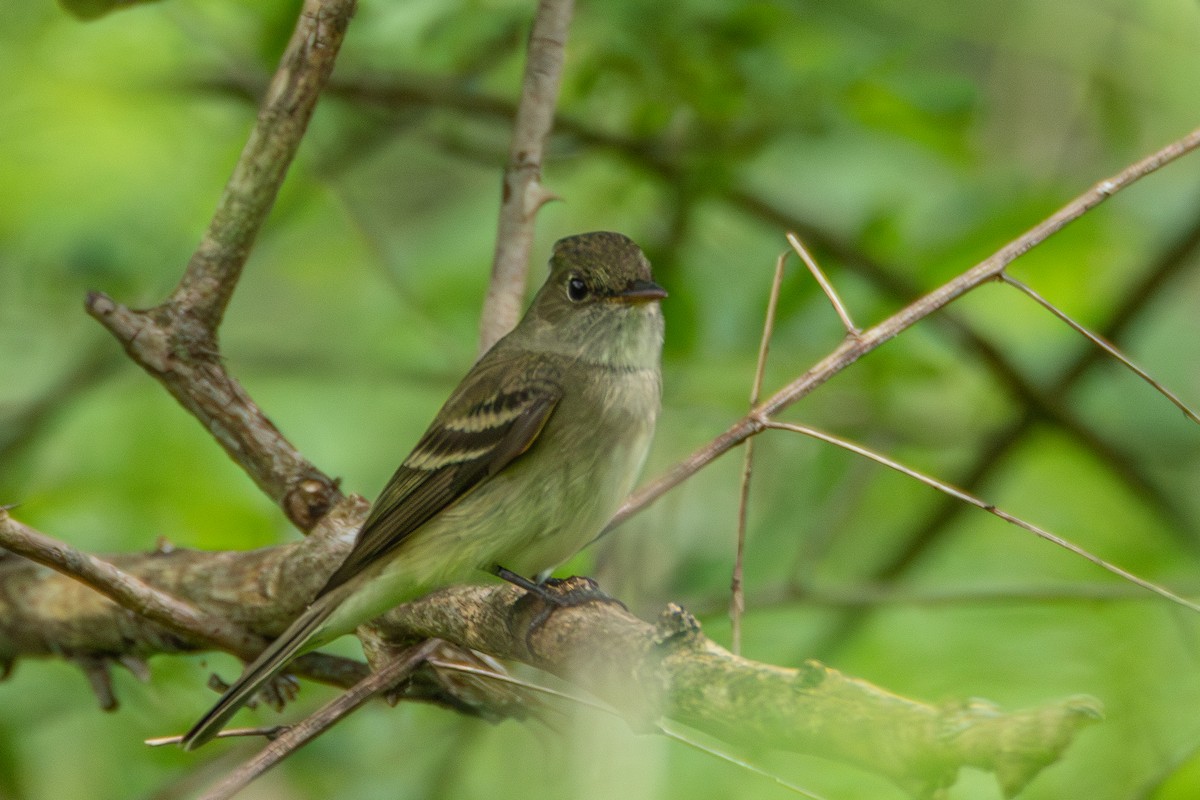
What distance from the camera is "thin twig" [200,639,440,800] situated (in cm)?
251

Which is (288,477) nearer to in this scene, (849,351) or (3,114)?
(849,351)

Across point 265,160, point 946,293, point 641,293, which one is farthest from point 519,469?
point 946,293

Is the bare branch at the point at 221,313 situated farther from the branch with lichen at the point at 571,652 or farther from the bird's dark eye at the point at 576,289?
the bird's dark eye at the point at 576,289

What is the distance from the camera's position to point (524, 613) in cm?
298

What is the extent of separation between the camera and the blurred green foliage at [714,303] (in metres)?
4.40

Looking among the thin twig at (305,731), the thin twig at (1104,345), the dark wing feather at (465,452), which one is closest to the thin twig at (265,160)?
the dark wing feather at (465,452)

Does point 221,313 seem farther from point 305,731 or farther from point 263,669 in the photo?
point 305,731

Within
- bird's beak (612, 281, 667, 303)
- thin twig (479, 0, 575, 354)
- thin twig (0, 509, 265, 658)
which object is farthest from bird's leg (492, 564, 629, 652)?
thin twig (479, 0, 575, 354)

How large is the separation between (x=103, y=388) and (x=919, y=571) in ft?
10.8

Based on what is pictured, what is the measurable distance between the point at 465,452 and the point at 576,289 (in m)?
0.66

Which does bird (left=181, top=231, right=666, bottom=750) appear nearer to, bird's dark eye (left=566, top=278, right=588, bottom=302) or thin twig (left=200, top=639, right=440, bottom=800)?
bird's dark eye (left=566, top=278, right=588, bottom=302)

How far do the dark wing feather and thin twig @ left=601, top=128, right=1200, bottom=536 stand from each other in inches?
30.4

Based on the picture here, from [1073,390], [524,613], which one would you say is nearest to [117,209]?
[524,613]

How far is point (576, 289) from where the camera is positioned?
397 centimetres
